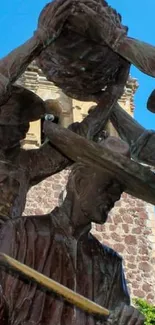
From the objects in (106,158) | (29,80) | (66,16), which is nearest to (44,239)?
(106,158)

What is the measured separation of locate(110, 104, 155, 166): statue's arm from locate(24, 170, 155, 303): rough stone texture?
1945cm

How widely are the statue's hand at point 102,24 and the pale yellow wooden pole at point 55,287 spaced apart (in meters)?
1.34

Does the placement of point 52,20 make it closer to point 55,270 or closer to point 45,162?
point 45,162

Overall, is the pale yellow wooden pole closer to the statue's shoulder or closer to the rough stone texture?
the statue's shoulder

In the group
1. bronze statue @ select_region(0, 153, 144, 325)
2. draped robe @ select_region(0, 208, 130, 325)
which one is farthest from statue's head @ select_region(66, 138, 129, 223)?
draped robe @ select_region(0, 208, 130, 325)

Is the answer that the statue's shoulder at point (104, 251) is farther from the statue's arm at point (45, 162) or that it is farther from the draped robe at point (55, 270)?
the statue's arm at point (45, 162)

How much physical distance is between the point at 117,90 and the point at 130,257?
20.8 meters

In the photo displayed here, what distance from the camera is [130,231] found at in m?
26.1

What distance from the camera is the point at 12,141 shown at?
16.5ft

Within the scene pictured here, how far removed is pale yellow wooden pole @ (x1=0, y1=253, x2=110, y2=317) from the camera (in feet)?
12.6

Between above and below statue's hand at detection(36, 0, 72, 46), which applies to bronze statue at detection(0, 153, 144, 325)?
below

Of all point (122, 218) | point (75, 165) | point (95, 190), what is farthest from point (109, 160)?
point (122, 218)

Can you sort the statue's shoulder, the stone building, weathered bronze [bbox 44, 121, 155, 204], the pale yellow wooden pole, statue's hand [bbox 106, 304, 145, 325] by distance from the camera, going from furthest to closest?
1. the stone building
2. the statue's shoulder
3. weathered bronze [bbox 44, 121, 155, 204]
4. statue's hand [bbox 106, 304, 145, 325]
5. the pale yellow wooden pole

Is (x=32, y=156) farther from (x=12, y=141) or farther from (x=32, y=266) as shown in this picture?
(x=32, y=266)
